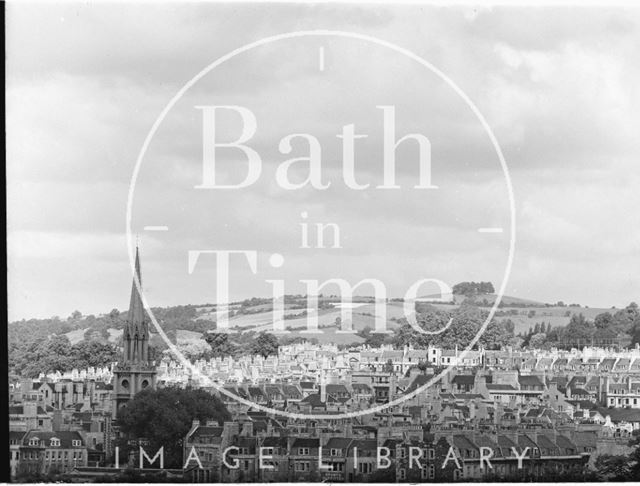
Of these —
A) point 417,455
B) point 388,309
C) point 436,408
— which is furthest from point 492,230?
point 436,408

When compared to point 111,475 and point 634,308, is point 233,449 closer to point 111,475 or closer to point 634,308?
point 111,475

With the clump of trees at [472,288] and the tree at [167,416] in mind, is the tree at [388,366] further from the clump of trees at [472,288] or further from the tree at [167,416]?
the clump of trees at [472,288]

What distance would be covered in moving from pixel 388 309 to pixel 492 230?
5.19ft

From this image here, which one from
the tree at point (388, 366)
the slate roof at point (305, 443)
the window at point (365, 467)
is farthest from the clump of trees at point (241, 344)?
the window at point (365, 467)

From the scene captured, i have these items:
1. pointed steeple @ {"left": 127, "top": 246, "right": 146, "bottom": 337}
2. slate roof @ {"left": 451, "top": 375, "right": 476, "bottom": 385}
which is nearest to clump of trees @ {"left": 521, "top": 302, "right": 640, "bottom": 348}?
slate roof @ {"left": 451, "top": 375, "right": 476, "bottom": 385}

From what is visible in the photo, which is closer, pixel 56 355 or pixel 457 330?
pixel 56 355

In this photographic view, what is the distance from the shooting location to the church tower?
13.0m

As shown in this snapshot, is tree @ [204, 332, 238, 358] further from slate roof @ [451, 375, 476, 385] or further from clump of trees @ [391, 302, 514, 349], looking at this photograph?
slate roof @ [451, 375, 476, 385]

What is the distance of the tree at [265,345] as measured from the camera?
13.4 m

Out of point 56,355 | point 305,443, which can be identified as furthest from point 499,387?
point 56,355

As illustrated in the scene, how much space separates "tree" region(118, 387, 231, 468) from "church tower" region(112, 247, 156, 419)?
16 cm

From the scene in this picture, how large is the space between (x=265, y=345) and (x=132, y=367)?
1.30 m

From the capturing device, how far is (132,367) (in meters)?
13.9

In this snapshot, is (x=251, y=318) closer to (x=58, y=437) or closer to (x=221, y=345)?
(x=221, y=345)
